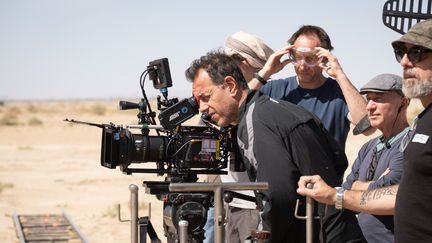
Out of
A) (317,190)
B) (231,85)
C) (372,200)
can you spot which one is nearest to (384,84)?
(231,85)

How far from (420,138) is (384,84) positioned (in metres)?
1.25

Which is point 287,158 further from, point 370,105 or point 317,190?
point 370,105

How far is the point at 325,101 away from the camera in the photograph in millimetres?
5395

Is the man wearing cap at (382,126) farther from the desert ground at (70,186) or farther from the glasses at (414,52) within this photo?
the desert ground at (70,186)

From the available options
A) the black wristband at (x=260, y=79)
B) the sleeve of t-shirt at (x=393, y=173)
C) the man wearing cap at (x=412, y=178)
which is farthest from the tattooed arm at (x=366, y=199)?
the black wristband at (x=260, y=79)

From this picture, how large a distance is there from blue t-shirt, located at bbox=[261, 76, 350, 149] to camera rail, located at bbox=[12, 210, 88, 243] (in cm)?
554

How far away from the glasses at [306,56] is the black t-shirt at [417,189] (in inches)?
72.8

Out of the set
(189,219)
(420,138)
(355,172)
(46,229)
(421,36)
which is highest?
(421,36)

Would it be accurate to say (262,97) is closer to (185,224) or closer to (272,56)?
(185,224)

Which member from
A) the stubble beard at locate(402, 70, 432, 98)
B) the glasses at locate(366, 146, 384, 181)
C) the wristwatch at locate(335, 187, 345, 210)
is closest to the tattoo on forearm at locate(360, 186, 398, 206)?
the wristwatch at locate(335, 187, 345, 210)

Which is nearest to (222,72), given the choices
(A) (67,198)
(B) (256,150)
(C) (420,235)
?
(B) (256,150)

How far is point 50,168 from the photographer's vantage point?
21.5 m

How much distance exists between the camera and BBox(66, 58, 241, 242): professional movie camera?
4.34 meters

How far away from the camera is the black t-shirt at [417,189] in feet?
11.4
